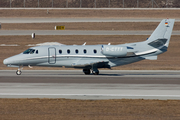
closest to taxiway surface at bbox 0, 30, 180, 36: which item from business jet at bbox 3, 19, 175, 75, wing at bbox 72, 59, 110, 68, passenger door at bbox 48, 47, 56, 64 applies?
business jet at bbox 3, 19, 175, 75

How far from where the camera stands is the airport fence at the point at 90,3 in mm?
91062

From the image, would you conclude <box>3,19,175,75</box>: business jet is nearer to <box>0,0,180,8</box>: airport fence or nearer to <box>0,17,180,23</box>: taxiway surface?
<box>0,17,180,23</box>: taxiway surface

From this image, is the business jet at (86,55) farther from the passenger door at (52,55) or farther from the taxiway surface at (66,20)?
the taxiway surface at (66,20)

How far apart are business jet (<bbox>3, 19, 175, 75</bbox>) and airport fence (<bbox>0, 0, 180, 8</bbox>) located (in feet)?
189

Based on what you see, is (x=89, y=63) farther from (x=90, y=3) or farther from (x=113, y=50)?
(x=90, y=3)

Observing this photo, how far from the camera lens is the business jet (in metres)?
32.6

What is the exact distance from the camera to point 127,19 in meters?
76.4

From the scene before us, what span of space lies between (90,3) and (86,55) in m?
61.7

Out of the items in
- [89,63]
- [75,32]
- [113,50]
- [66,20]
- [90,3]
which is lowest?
[89,63]

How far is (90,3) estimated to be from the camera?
92.8m

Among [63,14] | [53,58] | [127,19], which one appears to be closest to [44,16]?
[63,14]

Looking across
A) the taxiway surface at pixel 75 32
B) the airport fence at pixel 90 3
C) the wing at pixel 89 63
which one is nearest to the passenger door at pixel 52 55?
the wing at pixel 89 63

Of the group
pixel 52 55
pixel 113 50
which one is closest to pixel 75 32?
pixel 52 55

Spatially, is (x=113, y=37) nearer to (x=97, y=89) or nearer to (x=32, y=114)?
(x=97, y=89)
